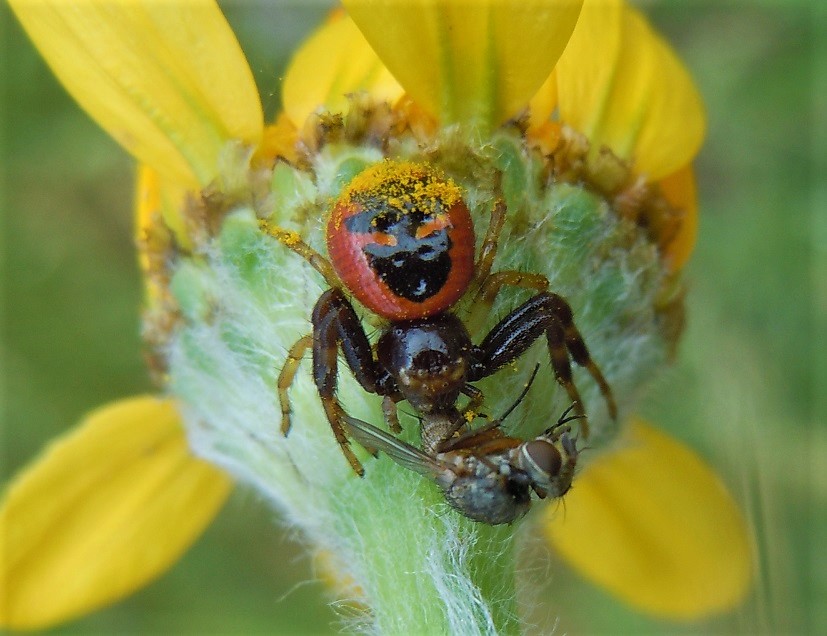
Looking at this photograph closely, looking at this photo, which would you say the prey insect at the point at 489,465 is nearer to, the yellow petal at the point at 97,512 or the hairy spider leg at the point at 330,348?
the hairy spider leg at the point at 330,348

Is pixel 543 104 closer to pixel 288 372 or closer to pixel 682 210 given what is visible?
pixel 682 210

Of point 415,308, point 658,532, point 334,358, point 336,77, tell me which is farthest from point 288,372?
point 658,532

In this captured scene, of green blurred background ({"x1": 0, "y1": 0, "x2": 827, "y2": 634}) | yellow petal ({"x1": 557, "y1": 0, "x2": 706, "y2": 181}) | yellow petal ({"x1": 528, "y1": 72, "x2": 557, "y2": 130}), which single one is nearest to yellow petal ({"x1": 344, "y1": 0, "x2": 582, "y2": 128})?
yellow petal ({"x1": 528, "y1": 72, "x2": 557, "y2": 130})

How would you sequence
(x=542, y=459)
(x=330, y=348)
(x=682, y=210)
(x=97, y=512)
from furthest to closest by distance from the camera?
(x=97, y=512) → (x=682, y=210) → (x=330, y=348) → (x=542, y=459)

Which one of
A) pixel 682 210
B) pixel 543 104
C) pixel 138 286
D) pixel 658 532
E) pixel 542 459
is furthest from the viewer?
pixel 138 286

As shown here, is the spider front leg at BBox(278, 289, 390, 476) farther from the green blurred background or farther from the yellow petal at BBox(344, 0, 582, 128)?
the green blurred background

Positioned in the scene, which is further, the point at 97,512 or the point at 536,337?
the point at 97,512

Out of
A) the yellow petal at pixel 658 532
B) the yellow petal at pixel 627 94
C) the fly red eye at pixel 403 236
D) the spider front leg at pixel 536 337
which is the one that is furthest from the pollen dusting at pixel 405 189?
the yellow petal at pixel 658 532
